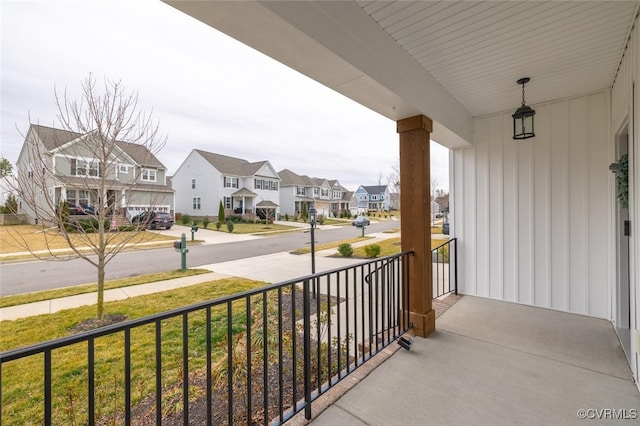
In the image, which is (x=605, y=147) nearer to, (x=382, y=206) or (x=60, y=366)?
(x=60, y=366)

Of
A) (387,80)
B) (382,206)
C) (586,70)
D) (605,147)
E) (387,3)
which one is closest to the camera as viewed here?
(387,3)

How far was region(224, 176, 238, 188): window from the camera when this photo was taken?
63.4 feet

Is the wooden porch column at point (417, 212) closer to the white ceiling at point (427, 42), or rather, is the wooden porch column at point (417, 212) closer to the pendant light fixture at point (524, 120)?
the white ceiling at point (427, 42)

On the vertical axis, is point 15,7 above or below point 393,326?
above

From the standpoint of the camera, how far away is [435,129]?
3.05 metres

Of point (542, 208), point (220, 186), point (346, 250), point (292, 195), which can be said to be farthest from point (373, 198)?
point (542, 208)

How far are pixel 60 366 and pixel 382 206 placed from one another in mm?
34618

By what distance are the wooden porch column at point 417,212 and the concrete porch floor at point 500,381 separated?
0.25 metres

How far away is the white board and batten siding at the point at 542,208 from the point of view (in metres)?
3.04

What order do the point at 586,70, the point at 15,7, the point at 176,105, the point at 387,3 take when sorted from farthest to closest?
the point at 176,105, the point at 586,70, the point at 15,7, the point at 387,3

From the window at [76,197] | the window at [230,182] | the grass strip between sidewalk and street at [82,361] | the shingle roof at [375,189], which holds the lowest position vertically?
the grass strip between sidewalk and street at [82,361]

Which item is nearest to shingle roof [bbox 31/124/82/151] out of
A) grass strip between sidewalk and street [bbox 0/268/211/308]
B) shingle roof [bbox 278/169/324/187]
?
grass strip between sidewalk and street [bbox 0/268/211/308]

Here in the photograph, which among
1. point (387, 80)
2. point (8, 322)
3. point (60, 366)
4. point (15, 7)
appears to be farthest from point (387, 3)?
point (8, 322)
